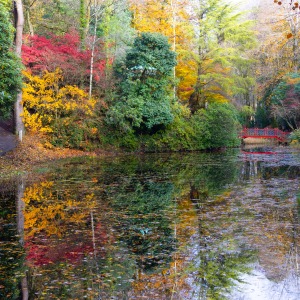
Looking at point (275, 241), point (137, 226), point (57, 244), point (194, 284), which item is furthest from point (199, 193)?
point (194, 284)

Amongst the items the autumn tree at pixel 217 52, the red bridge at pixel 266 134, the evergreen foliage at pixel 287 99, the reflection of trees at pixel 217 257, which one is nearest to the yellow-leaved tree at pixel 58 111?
the autumn tree at pixel 217 52

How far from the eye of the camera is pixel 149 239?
726 cm

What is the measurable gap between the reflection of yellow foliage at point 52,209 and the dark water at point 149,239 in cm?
2

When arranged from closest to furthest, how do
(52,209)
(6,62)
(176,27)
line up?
(52,209)
(6,62)
(176,27)

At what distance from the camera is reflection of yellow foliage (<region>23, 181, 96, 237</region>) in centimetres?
810

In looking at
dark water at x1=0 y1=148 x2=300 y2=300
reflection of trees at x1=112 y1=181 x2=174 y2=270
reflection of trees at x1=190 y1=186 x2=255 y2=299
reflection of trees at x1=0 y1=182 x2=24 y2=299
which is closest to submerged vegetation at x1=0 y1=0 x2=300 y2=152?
dark water at x1=0 y1=148 x2=300 y2=300

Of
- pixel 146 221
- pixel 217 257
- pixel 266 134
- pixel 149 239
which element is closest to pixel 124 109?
pixel 146 221

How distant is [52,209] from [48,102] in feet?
45.9

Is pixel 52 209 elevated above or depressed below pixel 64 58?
below

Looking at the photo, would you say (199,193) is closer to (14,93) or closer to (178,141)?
(14,93)

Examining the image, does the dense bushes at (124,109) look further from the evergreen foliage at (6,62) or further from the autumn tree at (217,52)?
the evergreen foliage at (6,62)

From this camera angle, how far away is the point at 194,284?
17.3 feet

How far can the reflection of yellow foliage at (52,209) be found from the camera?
8102mm

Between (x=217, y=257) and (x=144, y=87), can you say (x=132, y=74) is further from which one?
(x=217, y=257)
